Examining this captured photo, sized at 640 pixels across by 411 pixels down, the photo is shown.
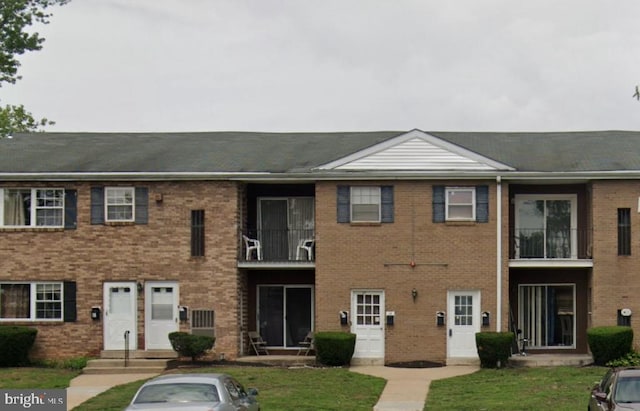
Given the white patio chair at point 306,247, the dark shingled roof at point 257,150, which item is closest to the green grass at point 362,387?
the white patio chair at point 306,247

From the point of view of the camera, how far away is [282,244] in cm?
3428

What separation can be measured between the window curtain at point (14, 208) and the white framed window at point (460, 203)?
1255cm

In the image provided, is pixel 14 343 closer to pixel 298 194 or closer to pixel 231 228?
pixel 231 228

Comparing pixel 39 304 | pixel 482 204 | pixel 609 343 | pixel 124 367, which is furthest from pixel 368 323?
pixel 39 304

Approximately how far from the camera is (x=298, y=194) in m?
34.9

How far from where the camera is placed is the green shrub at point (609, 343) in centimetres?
3062

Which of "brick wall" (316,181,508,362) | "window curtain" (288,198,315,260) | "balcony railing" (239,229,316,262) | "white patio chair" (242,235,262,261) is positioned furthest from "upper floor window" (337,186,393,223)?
"white patio chair" (242,235,262,261)

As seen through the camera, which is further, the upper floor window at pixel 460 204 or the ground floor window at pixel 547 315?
the ground floor window at pixel 547 315

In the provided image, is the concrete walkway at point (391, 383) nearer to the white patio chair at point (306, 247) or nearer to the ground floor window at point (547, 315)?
the ground floor window at point (547, 315)

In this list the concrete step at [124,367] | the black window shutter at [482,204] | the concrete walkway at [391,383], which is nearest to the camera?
the concrete walkway at [391,383]

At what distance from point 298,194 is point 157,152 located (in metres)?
4.63

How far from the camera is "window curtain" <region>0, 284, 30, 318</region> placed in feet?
109

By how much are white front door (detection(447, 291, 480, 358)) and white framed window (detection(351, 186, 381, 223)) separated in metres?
3.18
